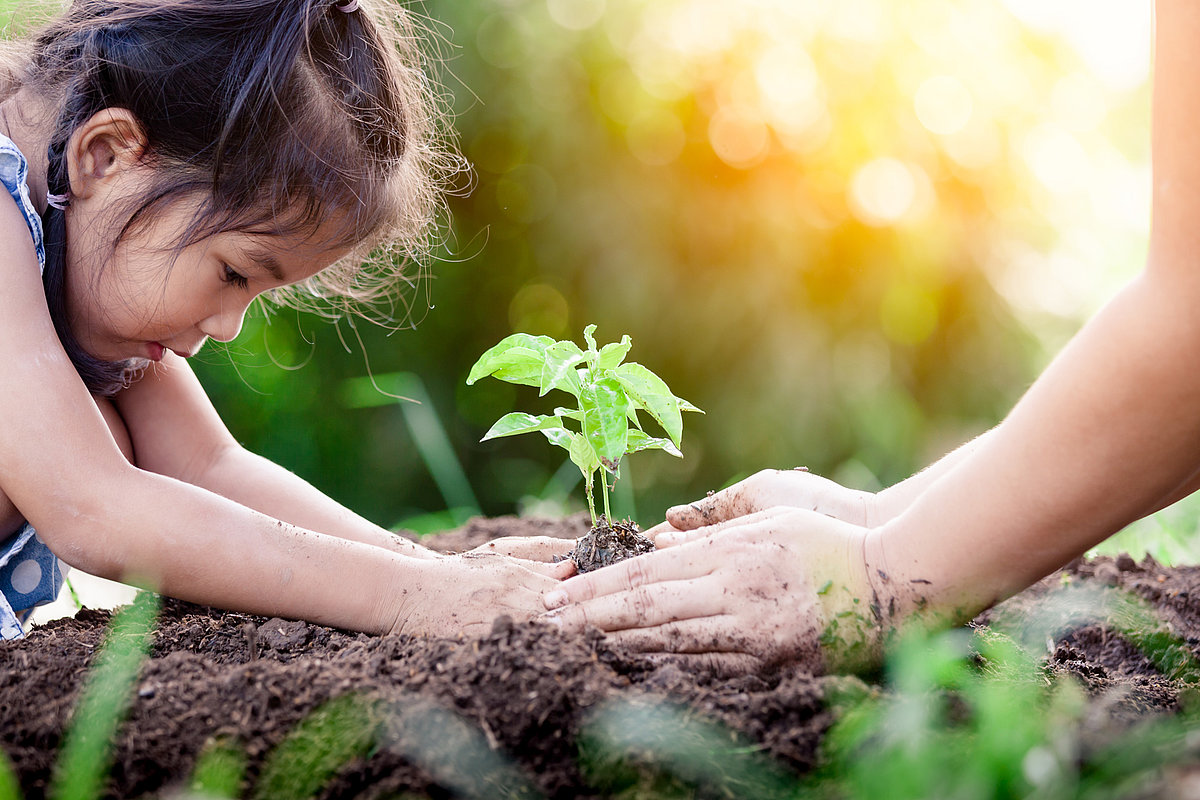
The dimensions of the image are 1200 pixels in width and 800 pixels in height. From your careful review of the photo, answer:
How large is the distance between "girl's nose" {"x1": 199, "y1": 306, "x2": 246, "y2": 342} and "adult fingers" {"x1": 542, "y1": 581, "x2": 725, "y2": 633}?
0.92 m

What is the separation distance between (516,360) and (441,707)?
68 centimetres

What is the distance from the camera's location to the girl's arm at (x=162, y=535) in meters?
1.31

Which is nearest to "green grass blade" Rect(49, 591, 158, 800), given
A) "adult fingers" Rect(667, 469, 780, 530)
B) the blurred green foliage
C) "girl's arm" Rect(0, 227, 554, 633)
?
"girl's arm" Rect(0, 227, 554, 633)

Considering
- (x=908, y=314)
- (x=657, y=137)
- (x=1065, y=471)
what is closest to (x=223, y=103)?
(x=1065, y=471)

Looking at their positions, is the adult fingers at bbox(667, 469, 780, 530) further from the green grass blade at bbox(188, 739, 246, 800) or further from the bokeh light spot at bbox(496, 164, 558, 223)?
the bokeh light spot at bbox(496, 164, 558, 223)

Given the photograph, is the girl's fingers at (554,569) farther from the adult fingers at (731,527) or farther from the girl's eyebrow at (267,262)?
the girl's eyebrow at (267,262)

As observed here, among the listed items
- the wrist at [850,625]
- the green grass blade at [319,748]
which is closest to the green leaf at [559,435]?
the wrist at [850,625]

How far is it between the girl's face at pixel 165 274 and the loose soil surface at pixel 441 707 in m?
0.67

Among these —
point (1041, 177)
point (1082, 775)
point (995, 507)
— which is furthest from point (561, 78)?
point (1082, 775)

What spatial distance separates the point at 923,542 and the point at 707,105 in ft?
7.67

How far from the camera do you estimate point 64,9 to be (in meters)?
1.77

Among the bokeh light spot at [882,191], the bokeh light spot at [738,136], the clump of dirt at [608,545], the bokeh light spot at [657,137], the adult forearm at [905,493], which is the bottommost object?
the adult forearm at [905,493]

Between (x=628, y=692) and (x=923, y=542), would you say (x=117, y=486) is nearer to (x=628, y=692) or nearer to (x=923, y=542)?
(x=628, y=692)

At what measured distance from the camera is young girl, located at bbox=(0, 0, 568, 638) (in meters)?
1.33
